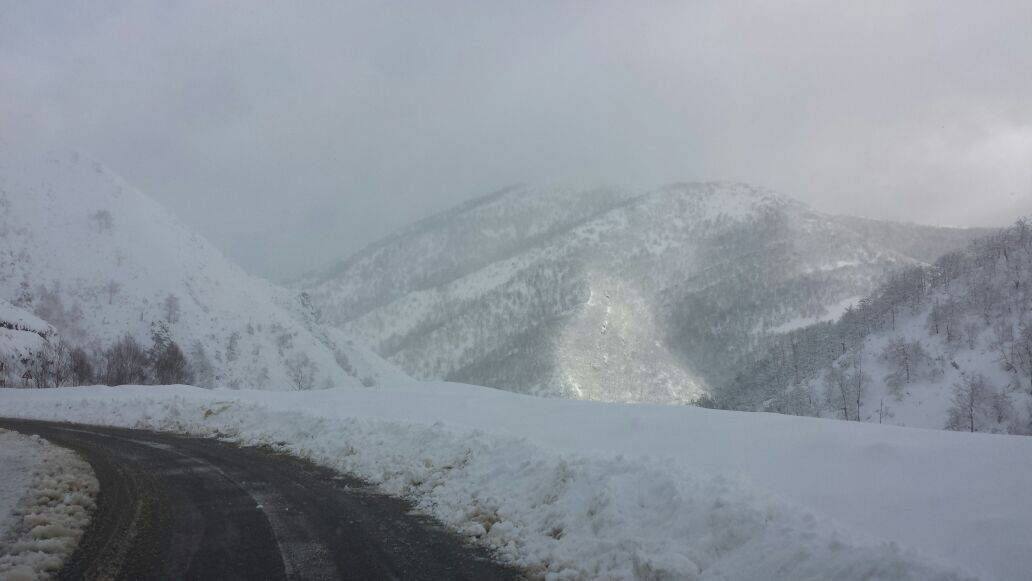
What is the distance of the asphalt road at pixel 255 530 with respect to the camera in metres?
8.18

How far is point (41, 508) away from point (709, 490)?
1233 cm

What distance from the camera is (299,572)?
7953mm

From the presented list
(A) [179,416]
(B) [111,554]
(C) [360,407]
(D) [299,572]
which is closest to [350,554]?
(D) [299,572]

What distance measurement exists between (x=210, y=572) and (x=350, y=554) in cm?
195

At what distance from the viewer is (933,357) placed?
5492 inches

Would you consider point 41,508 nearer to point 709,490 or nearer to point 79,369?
point 709,490

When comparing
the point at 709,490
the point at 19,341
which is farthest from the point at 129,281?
the point at 709,490

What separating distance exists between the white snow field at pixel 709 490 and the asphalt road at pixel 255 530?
3.33 feet

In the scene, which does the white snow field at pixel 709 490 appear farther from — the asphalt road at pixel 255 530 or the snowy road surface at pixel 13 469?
the snowy road surface at pixel 13 469

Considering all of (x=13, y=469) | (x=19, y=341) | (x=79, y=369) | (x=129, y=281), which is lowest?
(x=79, y=369)

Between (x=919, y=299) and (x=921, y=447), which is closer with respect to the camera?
(x=921, y=447)

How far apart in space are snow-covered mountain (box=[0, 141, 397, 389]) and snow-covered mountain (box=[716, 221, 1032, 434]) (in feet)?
429

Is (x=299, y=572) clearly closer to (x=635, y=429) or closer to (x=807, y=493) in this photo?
(x=807, y=493)

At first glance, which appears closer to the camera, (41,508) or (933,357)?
→ (41,508)
